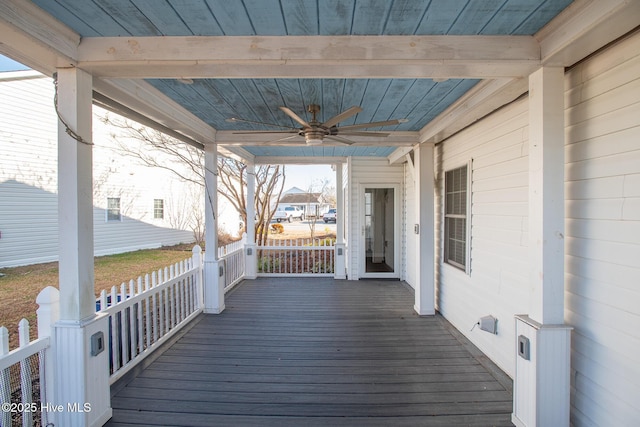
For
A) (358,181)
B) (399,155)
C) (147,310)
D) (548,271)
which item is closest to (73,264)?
(147,310)

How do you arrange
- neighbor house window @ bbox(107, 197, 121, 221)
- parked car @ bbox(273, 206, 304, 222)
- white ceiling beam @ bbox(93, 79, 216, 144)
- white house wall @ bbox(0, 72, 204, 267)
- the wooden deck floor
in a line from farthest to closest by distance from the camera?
parked car @ bbox(273, 206, 304, 222) < neighbor house window @ bbox(107, 197, 121, 221) < white house wall @ bbox(0, 72, 204, 267) < white ceiling beam @ bbox(93, 79, 216, 144) < the wooden deck floor

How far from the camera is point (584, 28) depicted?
152cm

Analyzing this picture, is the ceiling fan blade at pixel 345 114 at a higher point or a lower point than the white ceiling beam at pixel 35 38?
lower

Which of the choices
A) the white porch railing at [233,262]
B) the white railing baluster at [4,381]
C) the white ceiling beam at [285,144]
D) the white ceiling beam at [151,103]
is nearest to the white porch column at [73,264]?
the white railing baluster at [4,381]

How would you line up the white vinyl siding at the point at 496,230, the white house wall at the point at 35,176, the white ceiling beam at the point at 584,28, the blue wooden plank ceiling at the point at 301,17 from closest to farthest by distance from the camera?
the white ceiling beam at the point at 584,28 < the blue wooden plank ceiling at the point at 301,17 < the white vinyl siding at the point at 496,230 < the white house wall at the point at 35,176

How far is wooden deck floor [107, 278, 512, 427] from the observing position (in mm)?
2205

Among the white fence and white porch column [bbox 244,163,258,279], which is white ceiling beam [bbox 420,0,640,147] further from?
white porch column [bbox 244,163,258,279]

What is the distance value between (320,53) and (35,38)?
1574mm

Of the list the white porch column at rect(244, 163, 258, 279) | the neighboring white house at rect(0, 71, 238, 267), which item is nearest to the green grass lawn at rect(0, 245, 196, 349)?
the neighboring white house at rect(0, 71, 238, 267)

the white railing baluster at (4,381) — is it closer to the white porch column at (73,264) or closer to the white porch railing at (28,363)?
the white porch railing at (28,363)

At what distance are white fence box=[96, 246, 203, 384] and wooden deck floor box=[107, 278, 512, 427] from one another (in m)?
0.22

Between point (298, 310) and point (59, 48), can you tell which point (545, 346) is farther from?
point (59, 48)

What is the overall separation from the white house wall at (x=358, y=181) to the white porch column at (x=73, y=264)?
4840mm

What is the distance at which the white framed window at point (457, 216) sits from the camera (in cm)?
358
